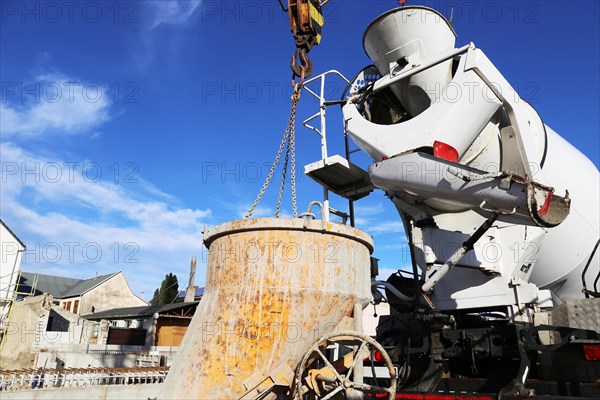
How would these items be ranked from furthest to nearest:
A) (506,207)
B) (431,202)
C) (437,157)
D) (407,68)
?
(431,202)
(407,68)
(437,157)
(506,207)

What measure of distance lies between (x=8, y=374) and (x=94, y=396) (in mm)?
1943

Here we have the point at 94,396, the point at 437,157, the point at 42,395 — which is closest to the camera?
the point at 437,157

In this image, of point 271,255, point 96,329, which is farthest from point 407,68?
point 96,329

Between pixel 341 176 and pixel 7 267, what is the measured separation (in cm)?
1989

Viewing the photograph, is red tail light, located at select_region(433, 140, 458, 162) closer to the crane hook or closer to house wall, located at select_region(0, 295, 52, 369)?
the crane hook

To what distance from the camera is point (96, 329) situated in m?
25.2

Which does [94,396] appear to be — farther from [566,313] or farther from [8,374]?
[566,313]

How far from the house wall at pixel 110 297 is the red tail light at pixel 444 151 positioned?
3436cm

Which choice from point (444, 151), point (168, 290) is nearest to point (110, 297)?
point (168, 290)

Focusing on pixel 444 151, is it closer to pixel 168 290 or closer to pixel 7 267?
pixel 7 267

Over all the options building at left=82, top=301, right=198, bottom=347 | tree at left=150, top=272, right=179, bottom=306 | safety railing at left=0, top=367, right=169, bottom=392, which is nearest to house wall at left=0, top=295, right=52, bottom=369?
building at left=82, top=301, right=198, bottom=347

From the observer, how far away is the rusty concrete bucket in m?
3.02

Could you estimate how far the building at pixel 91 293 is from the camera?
1294 inches

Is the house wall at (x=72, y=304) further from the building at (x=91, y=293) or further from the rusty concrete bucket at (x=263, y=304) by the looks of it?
the rusty concrete bucket at (x=263, y=304)
